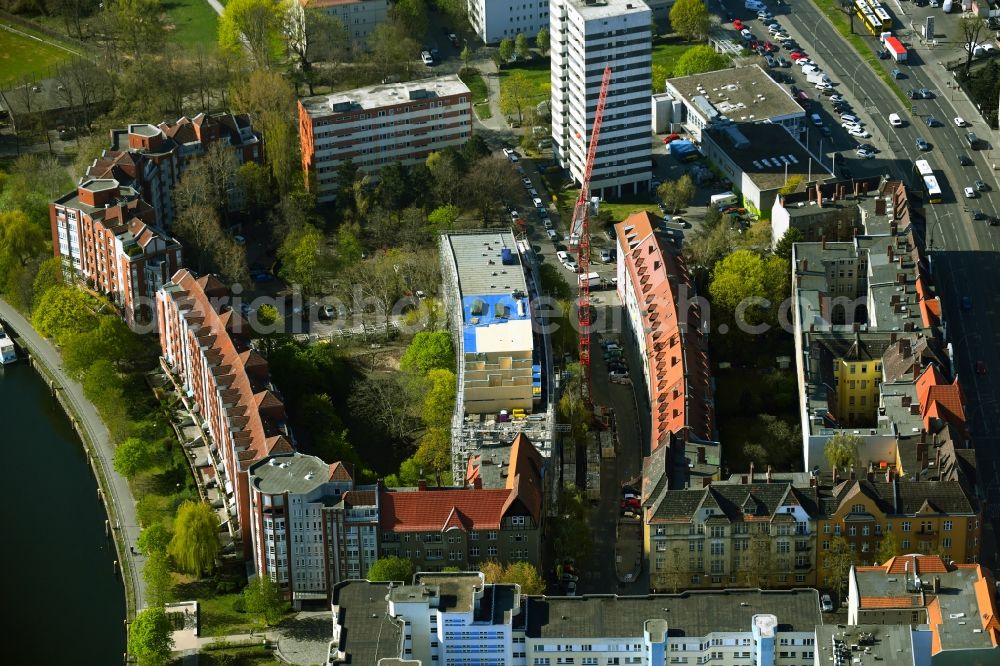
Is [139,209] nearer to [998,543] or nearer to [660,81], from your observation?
[660,81]

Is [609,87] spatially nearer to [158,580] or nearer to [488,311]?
[488,311]

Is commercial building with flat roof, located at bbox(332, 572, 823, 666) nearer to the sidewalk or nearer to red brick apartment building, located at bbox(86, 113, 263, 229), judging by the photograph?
the sidewalk

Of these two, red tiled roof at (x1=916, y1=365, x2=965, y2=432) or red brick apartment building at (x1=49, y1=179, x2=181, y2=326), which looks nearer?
red tiled roof at (x1=916, y1=365, x2=965, y2=432)

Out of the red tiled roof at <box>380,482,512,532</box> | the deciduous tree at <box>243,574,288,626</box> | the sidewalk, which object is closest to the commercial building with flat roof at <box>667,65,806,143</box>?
the sidewalk

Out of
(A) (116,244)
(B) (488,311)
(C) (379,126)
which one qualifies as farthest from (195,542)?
(C) (379,126)

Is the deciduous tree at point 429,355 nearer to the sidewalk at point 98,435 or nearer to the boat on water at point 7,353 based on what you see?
the sidewalk at point 98,435
